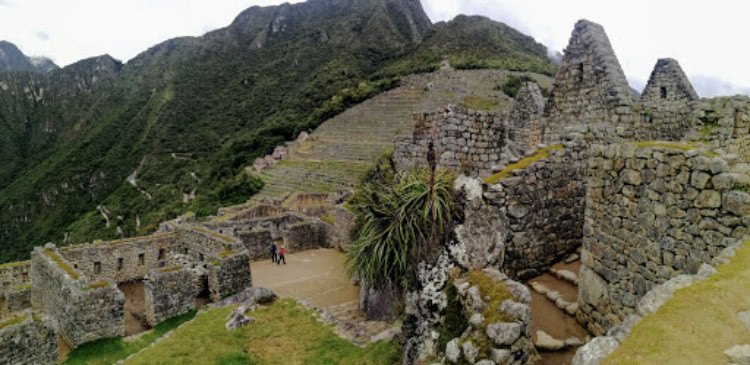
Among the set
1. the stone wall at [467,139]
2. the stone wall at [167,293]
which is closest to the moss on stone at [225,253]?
the stone wall at [167,293]

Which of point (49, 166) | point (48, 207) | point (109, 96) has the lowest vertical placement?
point (48, 207)

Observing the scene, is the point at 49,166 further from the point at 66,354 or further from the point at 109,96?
the point at 66,354

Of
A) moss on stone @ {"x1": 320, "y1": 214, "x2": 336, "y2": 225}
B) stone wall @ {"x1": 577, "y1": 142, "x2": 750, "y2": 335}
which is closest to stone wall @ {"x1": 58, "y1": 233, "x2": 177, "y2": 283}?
moss on stone @ {"x1": 320, "y1": 214, "x2": 336, "y2": 225}

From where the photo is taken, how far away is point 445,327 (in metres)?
3.98

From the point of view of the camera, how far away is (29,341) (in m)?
6.75

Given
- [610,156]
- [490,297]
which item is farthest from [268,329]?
[610,156]

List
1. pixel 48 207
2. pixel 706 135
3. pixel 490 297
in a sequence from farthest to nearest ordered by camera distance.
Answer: pixel 48 207 < pixel 706 135 < pixel 490 297

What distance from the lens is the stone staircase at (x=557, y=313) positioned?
393cm

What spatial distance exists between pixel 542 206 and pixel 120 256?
11730mm

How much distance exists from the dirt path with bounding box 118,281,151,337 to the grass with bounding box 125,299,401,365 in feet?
7.07

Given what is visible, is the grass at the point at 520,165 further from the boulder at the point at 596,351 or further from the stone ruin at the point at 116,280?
the stone ruin at the point at 116,280

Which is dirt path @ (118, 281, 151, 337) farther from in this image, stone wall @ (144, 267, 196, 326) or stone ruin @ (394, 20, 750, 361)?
stone ruin @ (394, 20, 750, 361)

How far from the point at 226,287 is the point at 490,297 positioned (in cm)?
742

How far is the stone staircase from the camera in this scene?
393cm
